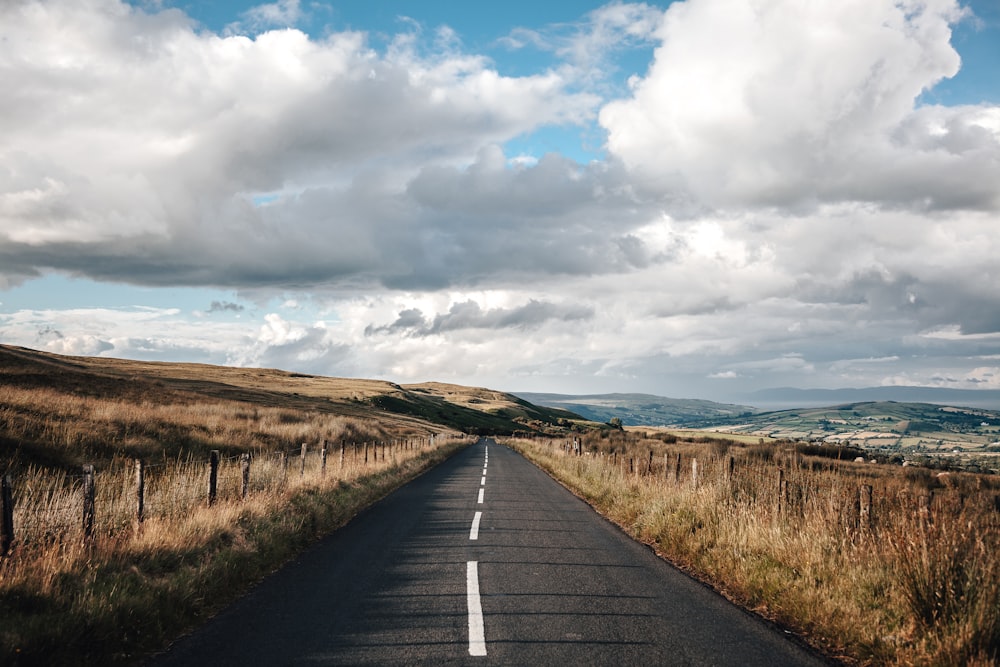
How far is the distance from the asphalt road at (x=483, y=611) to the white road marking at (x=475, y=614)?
2 cm

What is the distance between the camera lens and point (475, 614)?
671cm

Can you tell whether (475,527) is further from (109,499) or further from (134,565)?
(109,499)

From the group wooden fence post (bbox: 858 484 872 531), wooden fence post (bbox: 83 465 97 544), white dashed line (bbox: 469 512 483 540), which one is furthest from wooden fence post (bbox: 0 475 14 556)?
wooden fence post (bbox: 858 484 872 531)

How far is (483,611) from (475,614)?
0.13m

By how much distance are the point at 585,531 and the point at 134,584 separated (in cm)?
815

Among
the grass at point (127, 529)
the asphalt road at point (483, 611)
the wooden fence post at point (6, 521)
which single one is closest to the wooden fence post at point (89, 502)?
the grass at point (127, 529)

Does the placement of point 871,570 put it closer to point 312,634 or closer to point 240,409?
point 312,634

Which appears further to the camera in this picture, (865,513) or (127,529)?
(127,529)

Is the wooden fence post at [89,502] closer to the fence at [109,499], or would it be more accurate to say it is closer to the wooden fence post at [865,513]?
the fence at [109,499]

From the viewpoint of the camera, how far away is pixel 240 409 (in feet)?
142

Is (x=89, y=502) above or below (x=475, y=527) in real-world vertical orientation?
above

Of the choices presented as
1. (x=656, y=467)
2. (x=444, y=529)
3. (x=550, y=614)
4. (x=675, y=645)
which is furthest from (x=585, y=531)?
(x=656, y=467)

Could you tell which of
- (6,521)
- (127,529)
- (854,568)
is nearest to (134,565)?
(6,521)

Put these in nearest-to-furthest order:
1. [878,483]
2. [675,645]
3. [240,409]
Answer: [675,645], [878,483], [240,409]
